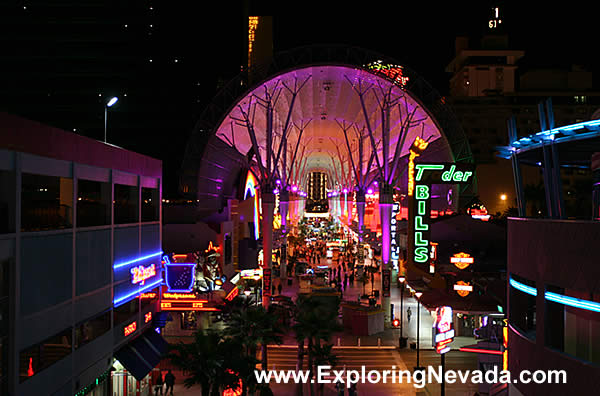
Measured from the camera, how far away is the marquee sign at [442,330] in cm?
2303

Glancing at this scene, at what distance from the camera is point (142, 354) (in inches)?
907

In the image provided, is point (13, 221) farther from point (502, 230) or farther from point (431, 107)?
point (431, 107)

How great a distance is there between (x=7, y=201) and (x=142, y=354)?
11.6 metres

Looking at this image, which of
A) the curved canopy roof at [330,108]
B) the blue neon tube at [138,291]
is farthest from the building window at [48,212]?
the curved canopy roof at [330,108]

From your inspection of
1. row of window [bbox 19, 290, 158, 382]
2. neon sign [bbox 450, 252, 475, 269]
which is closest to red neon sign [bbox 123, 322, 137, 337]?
row of window [bbox 19, 290, 158, 382]

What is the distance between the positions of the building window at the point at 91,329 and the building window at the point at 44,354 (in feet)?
2.60

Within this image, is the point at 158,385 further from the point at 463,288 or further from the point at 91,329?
the point at 463,288

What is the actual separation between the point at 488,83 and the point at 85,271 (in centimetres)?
10520

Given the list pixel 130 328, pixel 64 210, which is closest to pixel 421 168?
pixel 130 328

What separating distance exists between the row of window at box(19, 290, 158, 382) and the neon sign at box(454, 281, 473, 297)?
15.9 m

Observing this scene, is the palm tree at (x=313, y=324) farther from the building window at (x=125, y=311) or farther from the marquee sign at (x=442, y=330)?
the building window at (x=125, y=311)

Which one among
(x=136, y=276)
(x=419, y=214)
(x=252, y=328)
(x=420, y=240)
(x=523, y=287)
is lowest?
(x=252, y=328)

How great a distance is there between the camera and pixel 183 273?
2975 centimetres

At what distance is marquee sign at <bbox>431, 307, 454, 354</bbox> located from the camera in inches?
907
